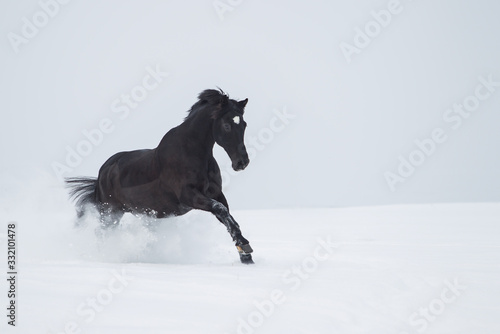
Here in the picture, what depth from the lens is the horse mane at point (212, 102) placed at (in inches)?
265

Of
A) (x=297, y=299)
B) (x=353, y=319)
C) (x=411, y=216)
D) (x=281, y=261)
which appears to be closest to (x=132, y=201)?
(x=281, y=261)

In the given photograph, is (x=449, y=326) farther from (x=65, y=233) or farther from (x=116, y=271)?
(x=65, y=233)

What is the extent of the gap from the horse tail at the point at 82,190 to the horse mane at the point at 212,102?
2894 millimetres

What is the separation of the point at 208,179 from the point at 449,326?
3855 mm

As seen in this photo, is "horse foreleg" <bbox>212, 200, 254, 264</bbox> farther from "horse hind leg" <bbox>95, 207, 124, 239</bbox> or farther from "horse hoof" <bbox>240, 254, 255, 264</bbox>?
"horse hind leg" <bbox>95, 207, 124, 239</bbox>

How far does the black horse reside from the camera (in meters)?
6.53

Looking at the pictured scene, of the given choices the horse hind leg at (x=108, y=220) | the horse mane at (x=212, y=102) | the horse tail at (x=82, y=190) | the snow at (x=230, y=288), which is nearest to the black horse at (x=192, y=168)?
the horse mane at (x=212, y=102)

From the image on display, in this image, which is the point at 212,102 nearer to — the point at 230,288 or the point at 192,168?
the point at 192,168

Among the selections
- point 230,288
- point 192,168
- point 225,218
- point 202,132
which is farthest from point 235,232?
point 230,288

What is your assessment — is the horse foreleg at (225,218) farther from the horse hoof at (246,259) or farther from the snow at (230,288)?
the snow at (230,288)

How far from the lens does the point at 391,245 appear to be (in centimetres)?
987

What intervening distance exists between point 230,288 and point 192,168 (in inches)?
114

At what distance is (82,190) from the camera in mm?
9234

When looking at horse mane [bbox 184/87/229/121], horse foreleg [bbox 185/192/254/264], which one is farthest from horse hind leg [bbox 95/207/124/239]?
horse mane [bbox 184/87/229/121]
